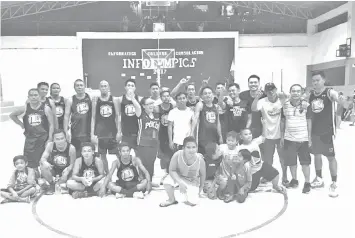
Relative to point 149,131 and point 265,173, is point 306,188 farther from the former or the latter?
point 149,131

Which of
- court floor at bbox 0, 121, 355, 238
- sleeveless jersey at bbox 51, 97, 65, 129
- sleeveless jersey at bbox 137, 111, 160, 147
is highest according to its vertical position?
sleeveless jersey at bbox 51, 97, 65, 129

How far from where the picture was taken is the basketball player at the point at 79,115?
3.87 metres

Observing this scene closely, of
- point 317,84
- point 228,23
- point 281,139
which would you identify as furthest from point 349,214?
point 228,23

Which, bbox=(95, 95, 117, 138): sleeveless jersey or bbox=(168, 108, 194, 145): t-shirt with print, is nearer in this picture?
bbox=(168, 108, 194, 145): t-shirt with print

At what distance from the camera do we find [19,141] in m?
7.40

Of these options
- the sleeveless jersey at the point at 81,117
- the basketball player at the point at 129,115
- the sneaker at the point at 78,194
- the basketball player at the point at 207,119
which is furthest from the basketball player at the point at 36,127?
the basketball player at the point at 207,119

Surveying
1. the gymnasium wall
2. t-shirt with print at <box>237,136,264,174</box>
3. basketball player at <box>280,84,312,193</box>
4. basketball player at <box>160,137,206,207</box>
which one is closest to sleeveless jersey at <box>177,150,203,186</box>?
basketball player at <box>160,137,206,207</box>

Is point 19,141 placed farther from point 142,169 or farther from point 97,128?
point 142,169

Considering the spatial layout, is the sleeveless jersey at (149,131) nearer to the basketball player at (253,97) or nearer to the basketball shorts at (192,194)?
the basketball shorts at (192,194)

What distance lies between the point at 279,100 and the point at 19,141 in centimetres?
616

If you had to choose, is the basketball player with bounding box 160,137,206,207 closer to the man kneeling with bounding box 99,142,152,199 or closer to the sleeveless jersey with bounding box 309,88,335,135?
the man kneeling with bounding box 99,142,152,199

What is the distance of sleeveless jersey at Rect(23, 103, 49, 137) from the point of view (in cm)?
381

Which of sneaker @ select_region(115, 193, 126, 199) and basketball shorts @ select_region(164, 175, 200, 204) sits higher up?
basketball shorts @ select_region(164, 175, 200, 204)

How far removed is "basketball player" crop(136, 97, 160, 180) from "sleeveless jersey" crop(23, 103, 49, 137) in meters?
1.17
